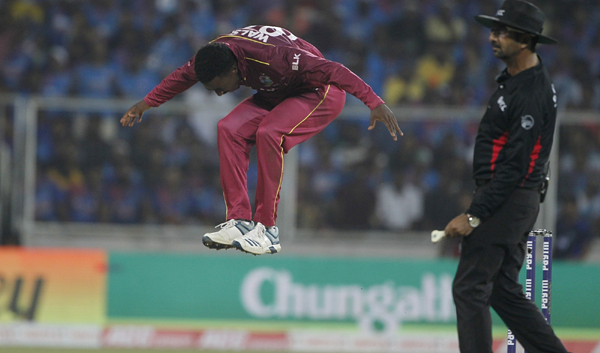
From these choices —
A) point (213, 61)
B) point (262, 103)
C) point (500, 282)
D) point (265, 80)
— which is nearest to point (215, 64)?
point (213, 61)

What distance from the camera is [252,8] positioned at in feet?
46.5

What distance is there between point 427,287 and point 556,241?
167 cm

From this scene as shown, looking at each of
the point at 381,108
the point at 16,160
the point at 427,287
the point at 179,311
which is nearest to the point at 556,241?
the point at 427,287

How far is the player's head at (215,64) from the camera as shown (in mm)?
5777

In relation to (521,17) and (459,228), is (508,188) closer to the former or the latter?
(459,228)

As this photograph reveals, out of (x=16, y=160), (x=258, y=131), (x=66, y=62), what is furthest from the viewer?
(x=66, y=62)

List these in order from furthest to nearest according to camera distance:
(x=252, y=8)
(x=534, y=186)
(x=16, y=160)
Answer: (x=252, y=8)
(x=16, y=160)
(x=534, y=186)

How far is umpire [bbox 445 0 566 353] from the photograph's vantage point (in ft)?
17.0

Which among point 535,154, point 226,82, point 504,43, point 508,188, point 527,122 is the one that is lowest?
point 508,188

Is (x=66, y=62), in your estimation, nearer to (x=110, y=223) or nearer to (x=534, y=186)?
(x=110, y=223)

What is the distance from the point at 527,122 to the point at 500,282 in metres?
1.12

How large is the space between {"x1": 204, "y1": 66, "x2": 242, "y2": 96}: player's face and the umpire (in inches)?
68.6

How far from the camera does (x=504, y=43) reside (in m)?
5.30


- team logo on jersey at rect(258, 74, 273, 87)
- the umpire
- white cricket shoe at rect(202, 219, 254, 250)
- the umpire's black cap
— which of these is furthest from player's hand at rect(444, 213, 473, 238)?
team logo on jersey at rect(258, 74, 273, 87)
